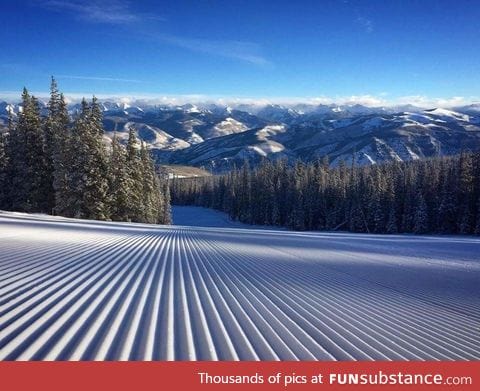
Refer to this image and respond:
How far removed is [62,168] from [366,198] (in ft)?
162

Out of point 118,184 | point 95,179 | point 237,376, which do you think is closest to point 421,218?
point 118,184

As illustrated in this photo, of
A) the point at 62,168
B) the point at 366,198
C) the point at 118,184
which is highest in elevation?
the point at 62,168

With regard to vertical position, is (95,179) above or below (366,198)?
above

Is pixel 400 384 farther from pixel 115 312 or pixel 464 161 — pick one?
pixel 464 161

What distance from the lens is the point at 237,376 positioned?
15.6 ft

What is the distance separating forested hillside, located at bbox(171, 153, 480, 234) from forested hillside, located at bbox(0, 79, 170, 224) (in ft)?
137

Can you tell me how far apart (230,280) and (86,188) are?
98.2 ft

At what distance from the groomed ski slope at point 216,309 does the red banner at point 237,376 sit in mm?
273

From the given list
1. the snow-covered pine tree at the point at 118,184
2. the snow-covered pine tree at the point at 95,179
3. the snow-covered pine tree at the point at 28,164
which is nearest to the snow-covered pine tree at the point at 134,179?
the snow-covered pine tree at the point at 118,184

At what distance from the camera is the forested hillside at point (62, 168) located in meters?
35.8

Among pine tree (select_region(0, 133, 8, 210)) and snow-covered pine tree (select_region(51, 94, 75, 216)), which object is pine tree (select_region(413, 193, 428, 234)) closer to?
snow-covered pine tree (select_region(51, 94, 75, 216))

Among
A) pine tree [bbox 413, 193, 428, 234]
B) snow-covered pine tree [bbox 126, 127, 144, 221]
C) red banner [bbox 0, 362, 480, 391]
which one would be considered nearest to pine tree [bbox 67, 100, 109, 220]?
snow-covered pine tree [bbox 126, 127, 144, 221]

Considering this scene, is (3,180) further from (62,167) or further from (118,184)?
(118,184)

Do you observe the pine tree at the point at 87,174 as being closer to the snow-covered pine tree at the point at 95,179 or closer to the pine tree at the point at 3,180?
the snow-covered pine tree at the point at 95,179
